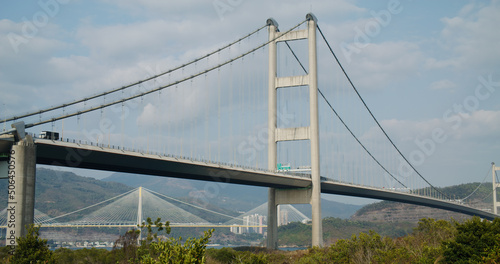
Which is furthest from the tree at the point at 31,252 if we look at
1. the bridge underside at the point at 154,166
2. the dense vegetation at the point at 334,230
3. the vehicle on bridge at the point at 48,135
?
the dense vegetation at the point at 334,230

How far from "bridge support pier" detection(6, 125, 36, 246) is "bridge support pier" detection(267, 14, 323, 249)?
33.0m

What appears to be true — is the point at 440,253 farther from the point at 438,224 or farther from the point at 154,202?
the point at 154,202

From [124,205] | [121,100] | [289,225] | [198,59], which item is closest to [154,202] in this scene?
[124,205]

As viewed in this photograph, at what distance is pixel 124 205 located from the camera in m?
153

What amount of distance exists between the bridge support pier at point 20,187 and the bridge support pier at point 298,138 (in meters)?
33.0

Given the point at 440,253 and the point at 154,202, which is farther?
the point at 154,202

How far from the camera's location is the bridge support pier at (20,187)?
33.2 meters

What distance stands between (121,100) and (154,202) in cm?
11747

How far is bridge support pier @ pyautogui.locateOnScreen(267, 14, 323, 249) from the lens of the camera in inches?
2518

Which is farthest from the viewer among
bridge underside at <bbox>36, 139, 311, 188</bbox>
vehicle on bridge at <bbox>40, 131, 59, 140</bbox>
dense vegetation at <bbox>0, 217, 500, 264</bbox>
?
bridge underside at <bbox>36, 139, 311, 188</bbox>

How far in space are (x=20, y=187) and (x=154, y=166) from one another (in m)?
14.3

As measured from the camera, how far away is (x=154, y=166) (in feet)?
155

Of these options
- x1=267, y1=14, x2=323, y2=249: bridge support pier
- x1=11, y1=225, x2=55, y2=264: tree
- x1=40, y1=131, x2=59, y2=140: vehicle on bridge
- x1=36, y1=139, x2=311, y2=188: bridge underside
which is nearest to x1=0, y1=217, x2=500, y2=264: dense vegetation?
x1=11, y1=225, x2=55, y2=264: tree

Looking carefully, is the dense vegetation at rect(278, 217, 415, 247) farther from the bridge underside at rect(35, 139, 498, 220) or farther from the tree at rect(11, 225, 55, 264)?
the tree at rect(11, 225, 55, 264)
